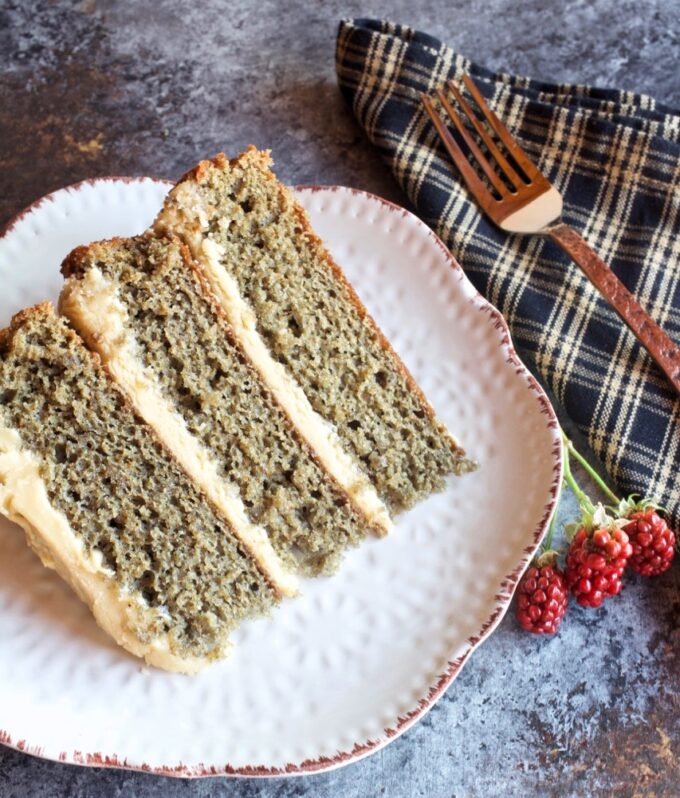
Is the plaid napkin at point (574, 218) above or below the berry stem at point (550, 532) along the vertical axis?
above

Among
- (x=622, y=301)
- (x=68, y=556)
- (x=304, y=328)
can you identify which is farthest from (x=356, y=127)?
(x=68, y=556)

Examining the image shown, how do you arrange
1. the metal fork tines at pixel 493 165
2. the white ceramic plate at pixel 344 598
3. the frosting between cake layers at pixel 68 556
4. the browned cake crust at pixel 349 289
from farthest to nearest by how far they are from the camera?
the metal fork tines at pixel 493 165
the browned cake crust at pixel 349 289
the white ceramic plate at pixel 344 598
the frosting between cake layers at pixel 68 556

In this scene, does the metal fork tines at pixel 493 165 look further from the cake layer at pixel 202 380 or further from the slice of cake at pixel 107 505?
the slice of cake at pixel 107 505

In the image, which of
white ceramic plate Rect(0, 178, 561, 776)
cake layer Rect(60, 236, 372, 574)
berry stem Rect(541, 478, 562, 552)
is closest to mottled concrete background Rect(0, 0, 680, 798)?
berry stem Rect(541, 478, 562, 552)

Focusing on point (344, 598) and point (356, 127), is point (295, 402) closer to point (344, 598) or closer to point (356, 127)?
point (344, 598)

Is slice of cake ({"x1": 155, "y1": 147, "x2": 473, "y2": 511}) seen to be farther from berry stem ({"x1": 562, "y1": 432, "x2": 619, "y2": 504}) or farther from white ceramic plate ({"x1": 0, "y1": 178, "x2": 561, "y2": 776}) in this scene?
berry stem ({"x1": 562, "y1": 432, "x2": 619, "y2": 504})

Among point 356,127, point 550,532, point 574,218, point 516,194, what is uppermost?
point 356,127

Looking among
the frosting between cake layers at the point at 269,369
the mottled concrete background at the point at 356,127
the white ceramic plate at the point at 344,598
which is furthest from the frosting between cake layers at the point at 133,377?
the mottled concrete background at the point at 356,127

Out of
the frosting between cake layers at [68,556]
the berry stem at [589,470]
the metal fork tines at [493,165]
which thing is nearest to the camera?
the frosting between cake layers at [68,556]
